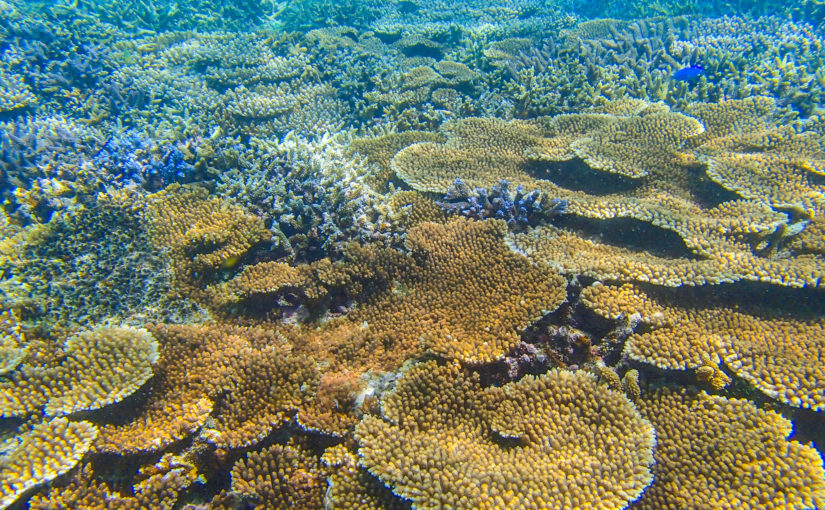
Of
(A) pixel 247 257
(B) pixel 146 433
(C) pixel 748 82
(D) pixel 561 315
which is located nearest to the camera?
(B) pixel 146 433

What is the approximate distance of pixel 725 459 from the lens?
2721 mm

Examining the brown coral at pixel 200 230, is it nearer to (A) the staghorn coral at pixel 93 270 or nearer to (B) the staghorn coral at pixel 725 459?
(A) the staghorn coral at pixel 93 270

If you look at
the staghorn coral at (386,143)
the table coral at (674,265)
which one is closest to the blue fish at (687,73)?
the table coral at (674,265)

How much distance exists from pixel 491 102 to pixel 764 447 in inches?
232

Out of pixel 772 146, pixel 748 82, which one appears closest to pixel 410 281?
pixel 772 146

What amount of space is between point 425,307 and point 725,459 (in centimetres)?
245

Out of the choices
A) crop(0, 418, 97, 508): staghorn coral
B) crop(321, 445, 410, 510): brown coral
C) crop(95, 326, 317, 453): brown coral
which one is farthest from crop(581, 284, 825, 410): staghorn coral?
crop(0, 418, 97, 508): staghorn coral

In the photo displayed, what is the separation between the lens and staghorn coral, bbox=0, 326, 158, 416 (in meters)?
3.07

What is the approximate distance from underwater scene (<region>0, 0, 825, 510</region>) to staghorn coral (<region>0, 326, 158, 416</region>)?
0.02 meters

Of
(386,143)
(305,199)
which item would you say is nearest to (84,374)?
(305,199)

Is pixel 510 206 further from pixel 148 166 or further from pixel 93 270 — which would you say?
pixel 148 166

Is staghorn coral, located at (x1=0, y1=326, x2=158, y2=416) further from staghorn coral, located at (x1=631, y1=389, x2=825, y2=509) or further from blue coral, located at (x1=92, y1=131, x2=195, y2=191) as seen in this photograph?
staghorn coral, located at (x1=631, y1=389, x2=825, y2=509)

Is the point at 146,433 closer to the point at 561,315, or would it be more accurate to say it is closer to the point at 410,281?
the point at 410,281

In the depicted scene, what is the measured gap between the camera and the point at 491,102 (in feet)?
22.6
